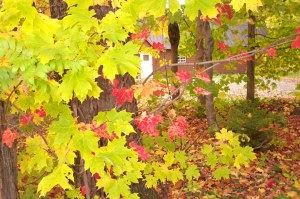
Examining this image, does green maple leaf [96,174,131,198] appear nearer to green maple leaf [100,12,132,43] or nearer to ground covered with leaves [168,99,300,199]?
green maple leaf [100,12,132,43]

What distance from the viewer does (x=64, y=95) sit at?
2344mm

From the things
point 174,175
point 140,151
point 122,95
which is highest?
point 122,95

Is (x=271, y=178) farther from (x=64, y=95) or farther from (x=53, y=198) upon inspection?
(x=64, y=95)

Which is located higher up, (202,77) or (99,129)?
(202,77)

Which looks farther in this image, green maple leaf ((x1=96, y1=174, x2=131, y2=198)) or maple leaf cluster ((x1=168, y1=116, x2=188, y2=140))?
maple leaf cluster ((x1=168, y1=116, x2=188, y2=140))

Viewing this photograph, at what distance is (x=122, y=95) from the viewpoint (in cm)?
340

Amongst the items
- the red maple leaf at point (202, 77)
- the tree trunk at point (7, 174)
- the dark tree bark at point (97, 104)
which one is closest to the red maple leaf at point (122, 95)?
the dark tree bark at point (97, 104)

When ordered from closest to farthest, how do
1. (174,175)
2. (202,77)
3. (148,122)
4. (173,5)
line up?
(173,5)
(148,122)
(202,77)
(174,175)

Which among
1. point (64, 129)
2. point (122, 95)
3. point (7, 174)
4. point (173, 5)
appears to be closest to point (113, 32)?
point (173, 5)

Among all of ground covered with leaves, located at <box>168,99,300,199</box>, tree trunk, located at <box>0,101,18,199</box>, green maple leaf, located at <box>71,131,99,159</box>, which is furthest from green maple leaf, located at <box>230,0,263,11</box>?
tree trunk, located at <box>0,101,18,199</box>

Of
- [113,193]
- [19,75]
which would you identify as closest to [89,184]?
[113,193]

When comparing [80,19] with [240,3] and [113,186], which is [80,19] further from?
[113,186]

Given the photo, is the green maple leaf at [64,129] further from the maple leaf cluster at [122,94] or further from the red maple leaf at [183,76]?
the red maple leaf at [183,76]

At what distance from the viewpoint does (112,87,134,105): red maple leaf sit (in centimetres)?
339
